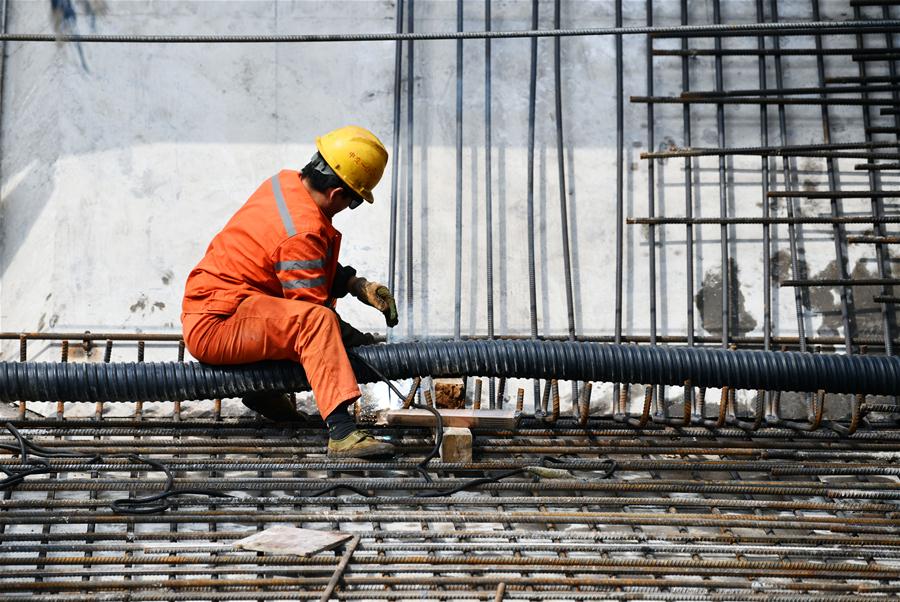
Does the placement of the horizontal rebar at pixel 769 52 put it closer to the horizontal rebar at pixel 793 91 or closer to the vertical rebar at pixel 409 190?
the horizontal rebar at pixel 793 91

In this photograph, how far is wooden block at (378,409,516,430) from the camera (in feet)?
15.4

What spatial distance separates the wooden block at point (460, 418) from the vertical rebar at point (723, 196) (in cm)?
166

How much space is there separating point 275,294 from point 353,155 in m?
0.69

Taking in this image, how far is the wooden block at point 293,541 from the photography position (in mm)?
3479

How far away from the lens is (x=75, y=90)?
6.34 m

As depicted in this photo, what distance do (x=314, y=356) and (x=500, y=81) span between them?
9.52 feet

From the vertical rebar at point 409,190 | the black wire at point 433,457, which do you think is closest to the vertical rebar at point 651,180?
the vertical rebar at point 409,190

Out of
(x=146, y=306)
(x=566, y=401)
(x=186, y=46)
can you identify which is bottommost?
(x=566, y=401)

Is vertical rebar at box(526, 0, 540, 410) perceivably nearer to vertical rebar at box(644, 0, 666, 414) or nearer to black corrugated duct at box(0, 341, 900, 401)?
vertical rebar at box(644, 0, 666, 414)

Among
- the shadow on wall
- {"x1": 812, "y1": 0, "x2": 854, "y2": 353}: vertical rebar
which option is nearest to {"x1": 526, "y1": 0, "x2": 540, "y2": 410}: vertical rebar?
the shadow on wall

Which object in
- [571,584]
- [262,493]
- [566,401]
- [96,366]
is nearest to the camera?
[571,584]

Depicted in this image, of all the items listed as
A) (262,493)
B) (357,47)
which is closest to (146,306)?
(357,47)

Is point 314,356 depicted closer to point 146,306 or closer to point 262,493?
point 262,493

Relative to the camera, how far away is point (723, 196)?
6102mm
